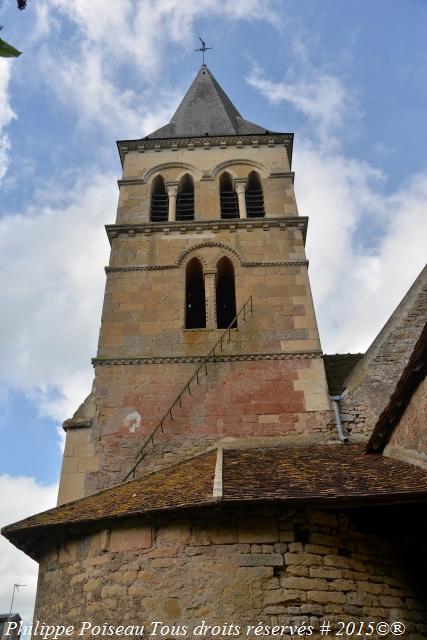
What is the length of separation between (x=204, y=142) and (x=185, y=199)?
2.13 meters

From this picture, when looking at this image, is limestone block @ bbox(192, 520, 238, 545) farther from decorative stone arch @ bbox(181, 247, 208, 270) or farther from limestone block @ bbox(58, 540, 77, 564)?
decorative stone arch @ bbox(181, 247, 208, 270)

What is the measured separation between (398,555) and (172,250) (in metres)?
7.99

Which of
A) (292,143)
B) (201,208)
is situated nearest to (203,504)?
(201,208)

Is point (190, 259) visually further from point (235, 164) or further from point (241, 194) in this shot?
point (235, 164)

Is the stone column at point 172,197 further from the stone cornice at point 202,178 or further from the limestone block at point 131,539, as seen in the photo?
the limestone block at point 131,539

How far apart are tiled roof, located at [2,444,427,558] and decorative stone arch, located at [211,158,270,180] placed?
27.6 feet

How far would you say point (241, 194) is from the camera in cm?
1392

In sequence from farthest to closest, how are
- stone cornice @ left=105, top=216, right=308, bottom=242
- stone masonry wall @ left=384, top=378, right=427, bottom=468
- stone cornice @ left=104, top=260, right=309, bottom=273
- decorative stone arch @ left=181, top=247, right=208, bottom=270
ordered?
stone cornice @ left=105, top=216, right=308, bottom=242 → decorative stone arch @ left=181, top=247, right=208, bottom=270 → stone cornice @ left=104, top=260, right=309, bottom=273 → stone masonry wall @ left=384, top=378, right=427, bottom=468

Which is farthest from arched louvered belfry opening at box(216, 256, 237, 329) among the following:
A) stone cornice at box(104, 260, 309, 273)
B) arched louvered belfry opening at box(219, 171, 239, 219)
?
arched louvered belfry opening at box(219, 171, 239, 219)

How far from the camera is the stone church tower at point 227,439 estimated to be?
5801 mm

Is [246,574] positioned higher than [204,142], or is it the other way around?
[204,142]

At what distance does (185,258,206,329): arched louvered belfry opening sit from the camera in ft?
40.8

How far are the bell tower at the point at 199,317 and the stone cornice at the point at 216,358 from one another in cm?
2

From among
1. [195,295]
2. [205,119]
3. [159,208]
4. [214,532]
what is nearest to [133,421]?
[214,532]
